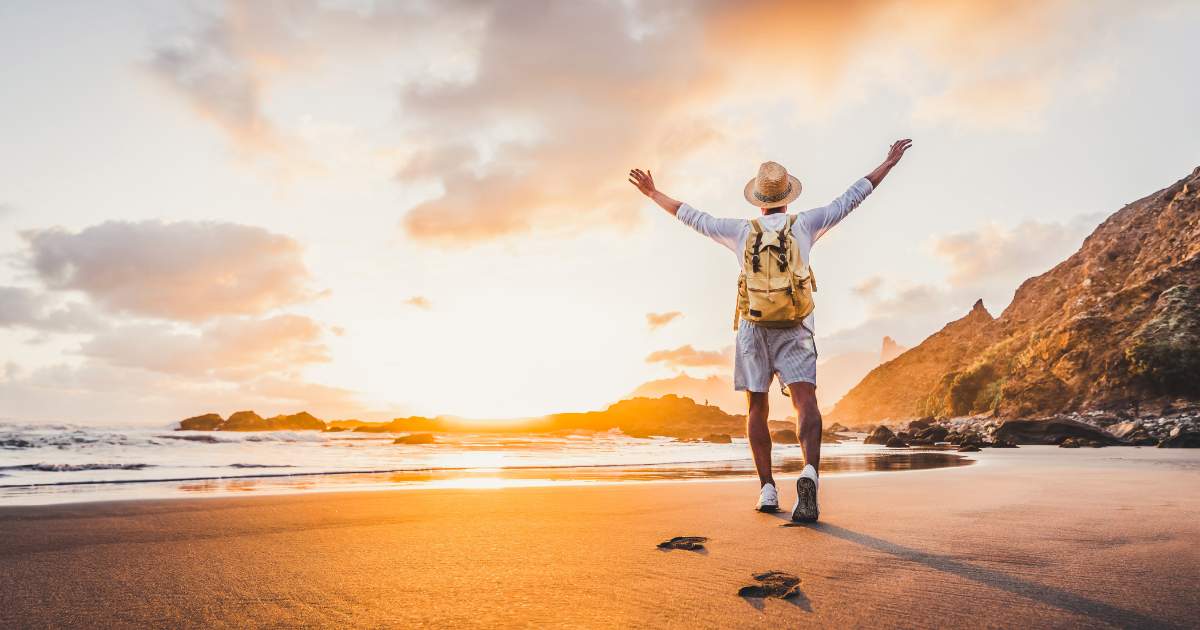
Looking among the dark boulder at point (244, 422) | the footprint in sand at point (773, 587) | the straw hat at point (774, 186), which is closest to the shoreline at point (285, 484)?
the straw hat at point (774, 186)

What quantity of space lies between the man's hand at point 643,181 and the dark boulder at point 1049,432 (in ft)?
70.1

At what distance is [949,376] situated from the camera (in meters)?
58.8

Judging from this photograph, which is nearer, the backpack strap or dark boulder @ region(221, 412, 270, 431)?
the backpack strap

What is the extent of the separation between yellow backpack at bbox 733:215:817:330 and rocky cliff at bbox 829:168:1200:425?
27989 millimetres

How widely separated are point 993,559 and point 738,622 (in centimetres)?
140

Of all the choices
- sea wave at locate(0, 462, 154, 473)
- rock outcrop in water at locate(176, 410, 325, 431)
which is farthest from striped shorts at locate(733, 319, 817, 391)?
rock outcrop in water at locate(176, 410, 325, 431)

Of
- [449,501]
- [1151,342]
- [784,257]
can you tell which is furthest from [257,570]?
[1151,342]

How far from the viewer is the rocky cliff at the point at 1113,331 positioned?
24734mm

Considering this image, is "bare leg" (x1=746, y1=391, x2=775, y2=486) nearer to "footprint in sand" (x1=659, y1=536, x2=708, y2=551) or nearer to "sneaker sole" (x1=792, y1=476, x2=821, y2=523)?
"sneaker sole" (x1=792, y1=476, x2=821, y2=523)

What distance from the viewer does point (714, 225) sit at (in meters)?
4.50

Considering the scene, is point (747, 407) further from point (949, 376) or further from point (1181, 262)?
point (949, 376)

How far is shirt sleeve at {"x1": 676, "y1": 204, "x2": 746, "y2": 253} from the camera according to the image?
4.41m

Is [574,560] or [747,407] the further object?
[747,407]

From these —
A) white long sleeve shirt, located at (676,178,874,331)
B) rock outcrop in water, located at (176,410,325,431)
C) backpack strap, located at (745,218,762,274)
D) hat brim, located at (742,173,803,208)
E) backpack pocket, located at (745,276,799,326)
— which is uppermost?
hat brim, located at (742,173,803,208)
